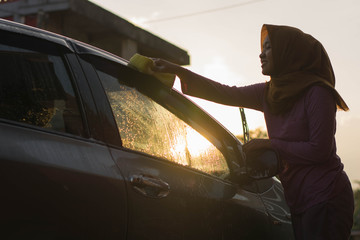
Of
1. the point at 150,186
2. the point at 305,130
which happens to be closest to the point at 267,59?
the point at 305,130

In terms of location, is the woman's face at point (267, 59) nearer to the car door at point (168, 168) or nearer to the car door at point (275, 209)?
the car door at point (168, 168)

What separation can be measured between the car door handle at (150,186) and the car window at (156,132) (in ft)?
0.48

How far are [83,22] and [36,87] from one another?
14235 millimetres

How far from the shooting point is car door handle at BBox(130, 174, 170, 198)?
Answer: 1.95 metres

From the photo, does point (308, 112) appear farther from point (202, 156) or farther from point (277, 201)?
point (277, 201)

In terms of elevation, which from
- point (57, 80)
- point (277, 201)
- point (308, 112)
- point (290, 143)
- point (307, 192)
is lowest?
point (277, 201)

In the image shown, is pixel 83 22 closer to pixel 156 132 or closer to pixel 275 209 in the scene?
pixel 275 209

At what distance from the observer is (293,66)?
107 inches

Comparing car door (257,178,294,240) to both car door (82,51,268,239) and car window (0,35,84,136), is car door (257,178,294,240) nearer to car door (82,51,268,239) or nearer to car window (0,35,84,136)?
car door (82,51,268,239)

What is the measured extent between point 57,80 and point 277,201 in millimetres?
1747

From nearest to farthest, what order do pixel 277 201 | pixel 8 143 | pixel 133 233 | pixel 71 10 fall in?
1. pixel 8 143
2. pixel 133 233
3. pixel 277 201
4. pixel 71 10

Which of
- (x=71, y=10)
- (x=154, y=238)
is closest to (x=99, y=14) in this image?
(x=71, y=10)

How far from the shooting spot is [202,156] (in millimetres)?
2570

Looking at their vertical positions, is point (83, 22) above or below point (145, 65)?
below
